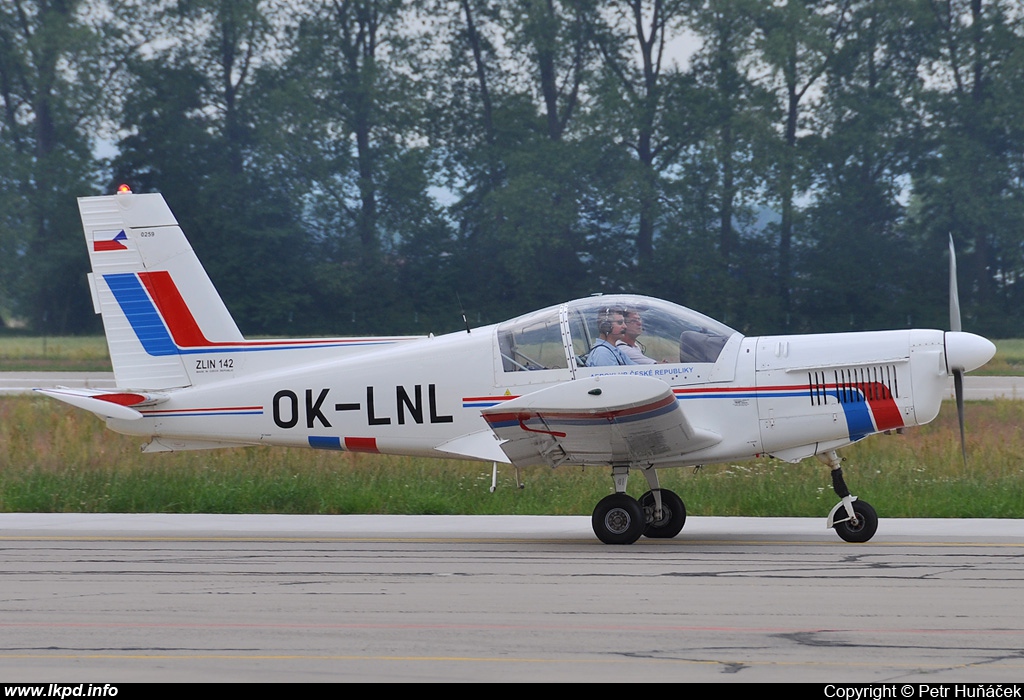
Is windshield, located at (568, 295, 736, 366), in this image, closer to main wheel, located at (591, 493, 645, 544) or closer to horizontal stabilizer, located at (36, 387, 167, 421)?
main wheel, located at (591, 493, 645, 544)

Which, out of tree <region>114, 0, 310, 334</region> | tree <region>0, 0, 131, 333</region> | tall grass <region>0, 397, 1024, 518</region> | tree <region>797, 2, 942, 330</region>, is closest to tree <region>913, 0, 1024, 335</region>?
tree <region>797, 2, 942, 330</region>

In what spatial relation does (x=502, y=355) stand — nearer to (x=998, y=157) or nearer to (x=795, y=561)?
(x=795, y=561)

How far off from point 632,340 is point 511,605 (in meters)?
3.34

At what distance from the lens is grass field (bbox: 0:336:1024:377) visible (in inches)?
1235

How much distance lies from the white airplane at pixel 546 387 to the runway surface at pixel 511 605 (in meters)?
0.79

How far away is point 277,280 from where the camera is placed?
3897 cm

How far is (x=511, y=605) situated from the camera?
22.8 feet

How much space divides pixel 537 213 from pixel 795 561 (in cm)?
3170

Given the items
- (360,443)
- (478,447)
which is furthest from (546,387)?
(360,443)

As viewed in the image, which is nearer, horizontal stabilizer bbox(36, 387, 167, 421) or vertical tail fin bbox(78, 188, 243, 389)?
horizontal stabilizer bbox(36, 387, 167, 421)

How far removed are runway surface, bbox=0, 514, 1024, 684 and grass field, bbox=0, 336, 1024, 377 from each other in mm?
22060

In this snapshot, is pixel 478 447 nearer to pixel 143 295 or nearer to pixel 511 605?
pixel 511 605
